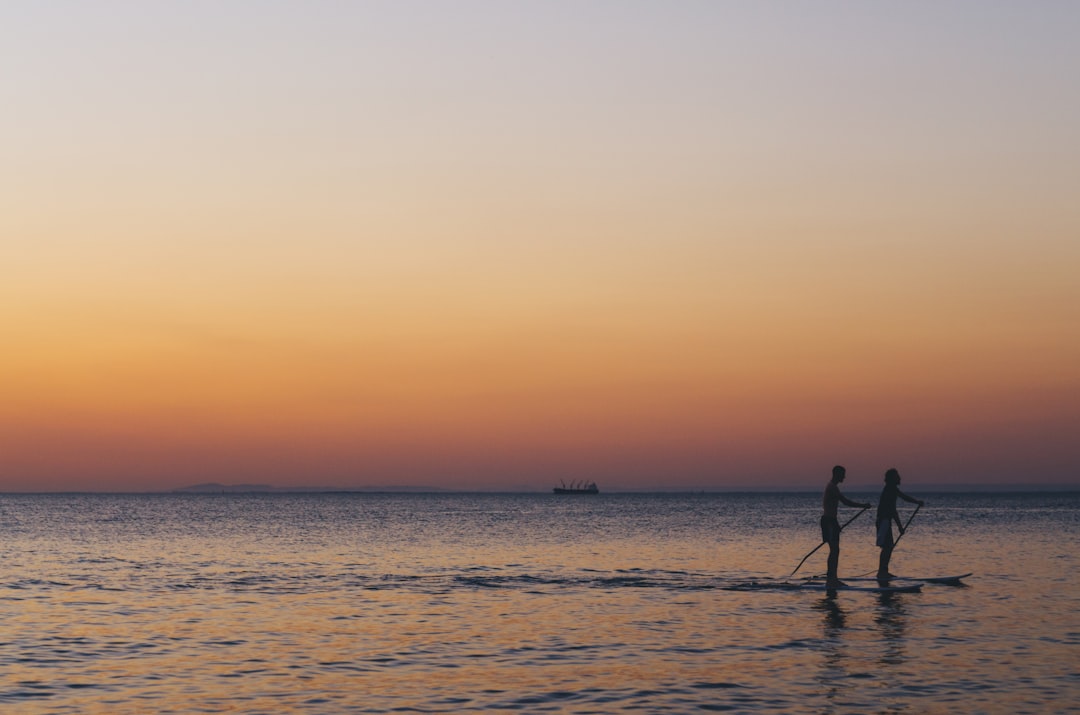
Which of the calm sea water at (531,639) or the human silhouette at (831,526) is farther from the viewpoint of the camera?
the human silhouette at (831,526)

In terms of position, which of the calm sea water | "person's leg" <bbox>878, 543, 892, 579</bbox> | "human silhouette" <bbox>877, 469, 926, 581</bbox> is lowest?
the calm sea water

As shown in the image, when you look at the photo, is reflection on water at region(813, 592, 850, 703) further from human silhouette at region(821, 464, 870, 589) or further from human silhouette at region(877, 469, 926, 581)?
human silhouette at region(877, 469, 926, 581)

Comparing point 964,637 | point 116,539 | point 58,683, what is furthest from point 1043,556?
point 116,539

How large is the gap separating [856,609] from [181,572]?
22925 mm

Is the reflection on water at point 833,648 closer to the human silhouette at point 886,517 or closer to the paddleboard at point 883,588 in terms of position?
the paddleboard at point 883,588

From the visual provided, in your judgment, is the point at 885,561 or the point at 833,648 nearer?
the point at 833,648

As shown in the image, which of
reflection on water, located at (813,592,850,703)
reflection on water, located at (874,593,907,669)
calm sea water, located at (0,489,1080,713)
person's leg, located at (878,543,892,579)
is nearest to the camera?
calm sea water, located at (0,489,1080,713)

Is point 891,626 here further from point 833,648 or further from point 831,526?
point 831,526

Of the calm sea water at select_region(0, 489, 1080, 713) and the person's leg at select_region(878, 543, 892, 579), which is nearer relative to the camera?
the calm sea water at select_region(0, 489, 1080, 713)

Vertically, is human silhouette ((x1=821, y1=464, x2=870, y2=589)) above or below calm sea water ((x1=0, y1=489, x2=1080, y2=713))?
above

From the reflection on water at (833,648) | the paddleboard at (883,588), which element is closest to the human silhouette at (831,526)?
the paddleboard at (883,588)

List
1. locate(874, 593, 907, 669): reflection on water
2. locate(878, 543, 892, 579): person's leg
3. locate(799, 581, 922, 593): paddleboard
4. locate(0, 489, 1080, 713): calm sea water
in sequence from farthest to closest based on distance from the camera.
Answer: locate(878, 543, 892, 579): person's leg < locate(799, 581, 922, 593): paddleboard < locate(874, 593, 907, 669): reflection on water < locate(0, 489, 1080, 713): calm sea water

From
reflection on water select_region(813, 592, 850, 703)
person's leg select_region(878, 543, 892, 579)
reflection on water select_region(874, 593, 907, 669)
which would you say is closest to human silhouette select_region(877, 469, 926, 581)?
person's leg select_region(878, 543, 892, 579)

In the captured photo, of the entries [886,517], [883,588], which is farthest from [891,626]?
[886,517]
